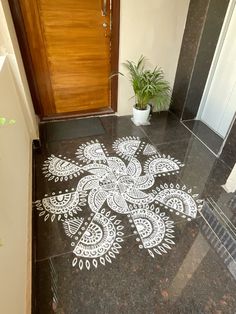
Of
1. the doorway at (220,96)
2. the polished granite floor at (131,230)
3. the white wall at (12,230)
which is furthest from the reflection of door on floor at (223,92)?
the white wall at (12,230)

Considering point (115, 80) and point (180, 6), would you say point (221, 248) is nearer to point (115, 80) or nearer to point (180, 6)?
point (115, 80)

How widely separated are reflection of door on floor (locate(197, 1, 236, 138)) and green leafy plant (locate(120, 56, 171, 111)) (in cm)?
52

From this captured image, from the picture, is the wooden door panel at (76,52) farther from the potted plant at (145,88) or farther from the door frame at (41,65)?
the potted plant at (145,88)

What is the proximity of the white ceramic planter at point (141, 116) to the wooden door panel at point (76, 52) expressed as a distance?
436 millimetres

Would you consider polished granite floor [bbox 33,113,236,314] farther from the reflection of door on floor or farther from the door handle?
the door handle

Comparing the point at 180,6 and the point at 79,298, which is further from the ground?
the point at 180,6

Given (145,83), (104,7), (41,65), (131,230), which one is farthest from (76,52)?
(131,230)

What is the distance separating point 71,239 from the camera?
1.36 meters

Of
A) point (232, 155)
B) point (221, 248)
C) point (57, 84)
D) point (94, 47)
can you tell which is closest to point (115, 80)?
point (94, 47)

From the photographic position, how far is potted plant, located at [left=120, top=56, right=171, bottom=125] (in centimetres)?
237

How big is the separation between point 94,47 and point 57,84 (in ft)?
1.91

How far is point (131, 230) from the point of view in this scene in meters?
1.42

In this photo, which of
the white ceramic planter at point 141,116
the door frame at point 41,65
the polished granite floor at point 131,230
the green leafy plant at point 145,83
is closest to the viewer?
the polished granite floor at point 131,230

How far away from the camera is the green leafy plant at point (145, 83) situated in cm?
237
